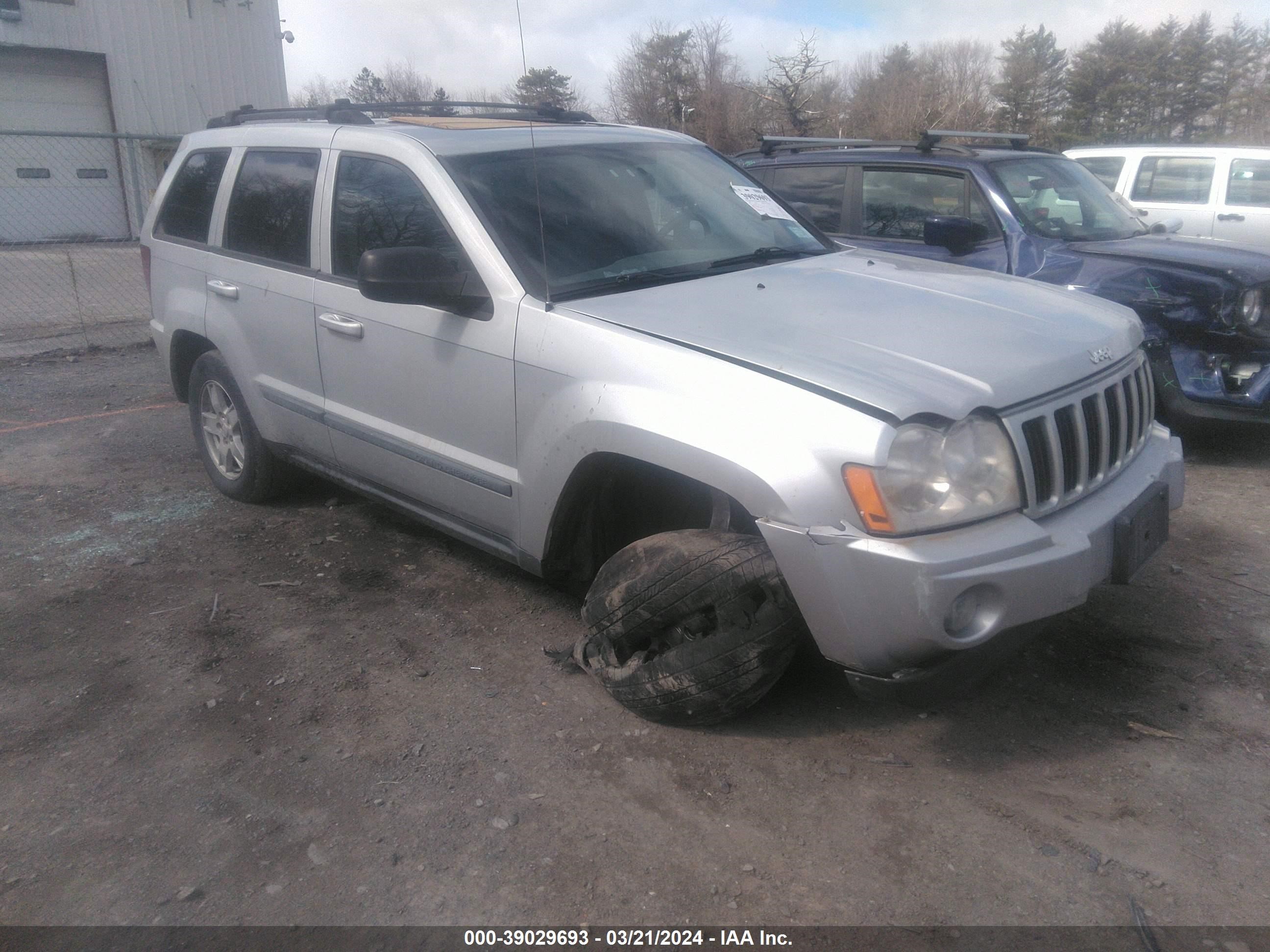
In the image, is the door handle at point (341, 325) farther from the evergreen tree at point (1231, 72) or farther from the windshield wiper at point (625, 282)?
the evergreen tree at point (1231, 72)

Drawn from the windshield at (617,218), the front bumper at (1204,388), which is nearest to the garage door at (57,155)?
the windshield at (617,218)

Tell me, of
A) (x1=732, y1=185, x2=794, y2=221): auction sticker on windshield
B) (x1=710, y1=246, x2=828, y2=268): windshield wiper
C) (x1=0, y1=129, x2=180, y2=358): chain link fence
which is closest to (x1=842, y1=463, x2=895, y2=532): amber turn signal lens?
(x1=710, y1=246, x2=828, y2=268): windshield wiper

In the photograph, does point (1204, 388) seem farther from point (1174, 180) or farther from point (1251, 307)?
point (1174, 180)

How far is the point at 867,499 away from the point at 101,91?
21224mm

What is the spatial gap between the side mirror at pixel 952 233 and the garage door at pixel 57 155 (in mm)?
16696

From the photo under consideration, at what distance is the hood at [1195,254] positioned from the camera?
4.98 metres

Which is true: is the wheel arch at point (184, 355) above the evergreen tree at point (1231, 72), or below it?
below

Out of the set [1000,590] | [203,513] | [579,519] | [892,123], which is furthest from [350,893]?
[892,123]

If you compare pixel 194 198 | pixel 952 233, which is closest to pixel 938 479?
pixel 952 233

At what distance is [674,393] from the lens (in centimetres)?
268

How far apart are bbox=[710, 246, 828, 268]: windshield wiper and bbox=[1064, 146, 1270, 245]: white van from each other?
7378mm

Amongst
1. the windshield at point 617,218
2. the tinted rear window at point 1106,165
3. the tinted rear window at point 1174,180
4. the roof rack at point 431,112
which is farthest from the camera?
the tinted rear window at point 1106,165

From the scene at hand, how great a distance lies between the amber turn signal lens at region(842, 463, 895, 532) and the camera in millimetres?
2342

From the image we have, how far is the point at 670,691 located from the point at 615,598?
311 mm
